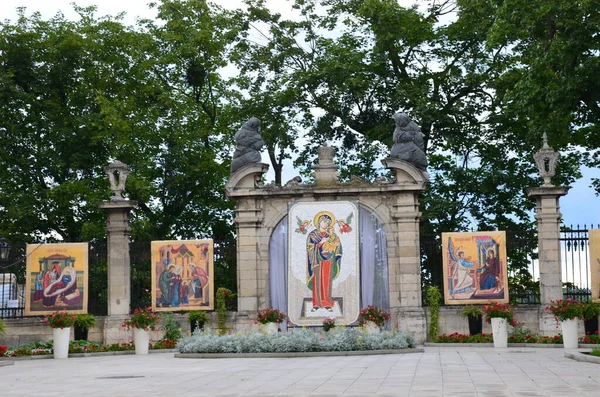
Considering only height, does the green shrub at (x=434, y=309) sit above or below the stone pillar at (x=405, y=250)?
below

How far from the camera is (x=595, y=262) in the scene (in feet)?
83.5

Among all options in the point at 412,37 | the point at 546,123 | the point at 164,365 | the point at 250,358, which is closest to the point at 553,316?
the point at 546,123

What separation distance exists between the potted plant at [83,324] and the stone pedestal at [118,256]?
0.76 metres

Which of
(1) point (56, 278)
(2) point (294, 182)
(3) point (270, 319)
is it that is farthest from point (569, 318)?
(1) point (56, 278)

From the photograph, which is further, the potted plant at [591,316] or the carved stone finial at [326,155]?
the carved stone finial at [326,155]

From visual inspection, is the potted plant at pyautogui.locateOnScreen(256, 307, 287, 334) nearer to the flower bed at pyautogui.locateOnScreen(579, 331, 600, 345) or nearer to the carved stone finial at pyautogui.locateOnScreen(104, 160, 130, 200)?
the carved stone finial at pyautogui.locateOnScreen(104, 160, 130, 200)

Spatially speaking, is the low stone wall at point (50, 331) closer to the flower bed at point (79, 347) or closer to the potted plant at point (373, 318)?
the flower bed at point (79, 347)

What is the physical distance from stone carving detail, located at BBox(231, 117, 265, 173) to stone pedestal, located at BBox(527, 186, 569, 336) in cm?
723

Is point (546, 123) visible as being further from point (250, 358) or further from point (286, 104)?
point (250, 358)

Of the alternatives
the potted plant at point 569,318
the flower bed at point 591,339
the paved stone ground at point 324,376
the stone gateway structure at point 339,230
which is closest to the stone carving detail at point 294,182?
the stone gateway structure at point 339,230

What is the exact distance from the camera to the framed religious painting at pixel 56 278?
26.8 meters

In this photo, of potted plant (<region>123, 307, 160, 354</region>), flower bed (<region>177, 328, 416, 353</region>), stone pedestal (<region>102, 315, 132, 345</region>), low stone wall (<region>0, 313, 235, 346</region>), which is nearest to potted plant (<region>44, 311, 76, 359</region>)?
potted plant (<region>123, 307, 160, 354</region>)

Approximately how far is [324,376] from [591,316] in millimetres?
11103

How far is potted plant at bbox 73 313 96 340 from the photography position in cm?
2592
